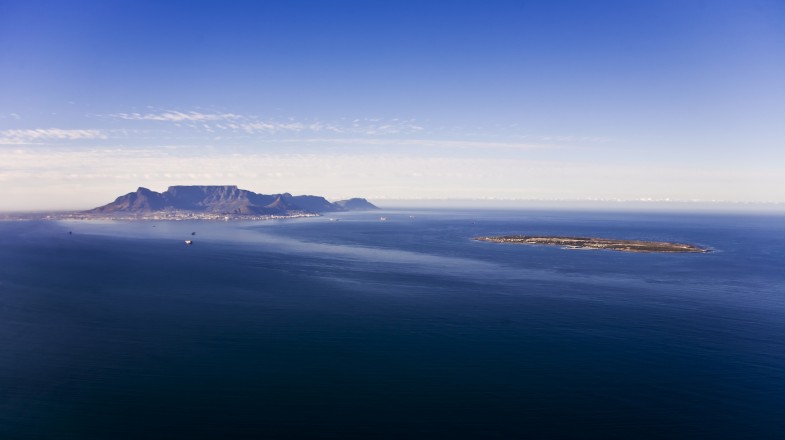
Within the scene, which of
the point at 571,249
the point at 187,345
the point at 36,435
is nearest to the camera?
the point at 36,435

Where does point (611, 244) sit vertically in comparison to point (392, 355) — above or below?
above

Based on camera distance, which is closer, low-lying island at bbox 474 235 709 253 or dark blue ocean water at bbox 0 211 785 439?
dark blue ocean water at bbox 0 211 785 439

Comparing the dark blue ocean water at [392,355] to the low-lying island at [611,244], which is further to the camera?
the low-lying island at [611,244]

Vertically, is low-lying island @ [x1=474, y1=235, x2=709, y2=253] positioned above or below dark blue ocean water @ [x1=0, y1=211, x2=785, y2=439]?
above

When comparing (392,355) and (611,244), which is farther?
(611,244)

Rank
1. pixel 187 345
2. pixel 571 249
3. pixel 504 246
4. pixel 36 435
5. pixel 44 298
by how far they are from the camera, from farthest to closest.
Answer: pixel 504 246 → pixel 571 249 → pixel 44 298 → pixel 187 345 → pixel 36 435

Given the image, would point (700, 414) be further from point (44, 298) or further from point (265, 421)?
point (44, 298)

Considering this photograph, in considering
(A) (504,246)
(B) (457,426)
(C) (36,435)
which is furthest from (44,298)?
(A) (504,246)

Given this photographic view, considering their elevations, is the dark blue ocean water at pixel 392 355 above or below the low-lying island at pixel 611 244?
below
